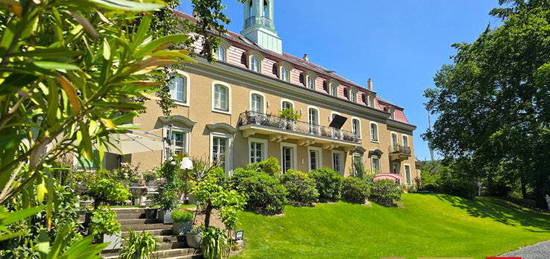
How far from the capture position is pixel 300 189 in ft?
45.7

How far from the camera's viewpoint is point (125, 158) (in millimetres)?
14062

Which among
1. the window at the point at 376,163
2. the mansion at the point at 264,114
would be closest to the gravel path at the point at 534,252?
the mansion at the point at 264,114

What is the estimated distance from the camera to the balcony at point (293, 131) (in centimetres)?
1873

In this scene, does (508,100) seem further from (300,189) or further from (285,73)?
(300,189)

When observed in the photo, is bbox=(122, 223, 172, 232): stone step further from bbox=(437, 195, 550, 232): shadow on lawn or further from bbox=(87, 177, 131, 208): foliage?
bbox=(437, 195, 550, 232): shadow on lawn

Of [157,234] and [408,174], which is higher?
[408,174]

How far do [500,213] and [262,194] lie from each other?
15.9 meters

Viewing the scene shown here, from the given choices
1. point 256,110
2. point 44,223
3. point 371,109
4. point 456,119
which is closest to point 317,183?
point 256,110

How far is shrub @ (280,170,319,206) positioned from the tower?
13728mm

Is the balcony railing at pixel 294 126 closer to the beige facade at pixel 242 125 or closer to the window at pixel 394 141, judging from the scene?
the beige facade at pixel 242 125

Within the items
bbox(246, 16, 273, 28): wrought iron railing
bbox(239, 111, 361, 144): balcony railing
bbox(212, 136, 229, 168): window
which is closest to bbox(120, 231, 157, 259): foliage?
bbox(212, 136, 229, 168): window

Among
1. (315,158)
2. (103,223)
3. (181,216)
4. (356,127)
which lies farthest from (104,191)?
(356,127)

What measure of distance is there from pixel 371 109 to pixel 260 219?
62.8 ft

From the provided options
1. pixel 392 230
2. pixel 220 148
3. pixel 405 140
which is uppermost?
pixel 405 140
